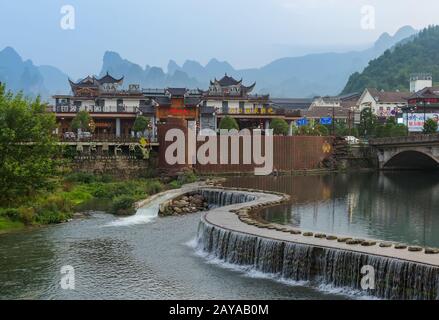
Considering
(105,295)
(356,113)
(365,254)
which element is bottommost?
(105,295)

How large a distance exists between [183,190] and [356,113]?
265 ft

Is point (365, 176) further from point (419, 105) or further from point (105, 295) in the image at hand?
point (105, 295)

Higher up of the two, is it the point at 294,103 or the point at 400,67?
the point at 400,67

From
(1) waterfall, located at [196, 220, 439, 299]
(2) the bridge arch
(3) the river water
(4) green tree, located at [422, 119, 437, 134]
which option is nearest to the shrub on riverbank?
(3) the river water

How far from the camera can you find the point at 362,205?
43000mm

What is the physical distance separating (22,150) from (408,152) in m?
53.4

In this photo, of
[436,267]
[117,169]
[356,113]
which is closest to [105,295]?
[436,267]

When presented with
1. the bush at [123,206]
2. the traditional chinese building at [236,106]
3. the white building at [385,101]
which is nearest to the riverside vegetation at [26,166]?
the bush at [123,206]

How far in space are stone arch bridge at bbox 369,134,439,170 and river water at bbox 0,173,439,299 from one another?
19.7 meters

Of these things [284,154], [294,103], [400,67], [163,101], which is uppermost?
[400,67]

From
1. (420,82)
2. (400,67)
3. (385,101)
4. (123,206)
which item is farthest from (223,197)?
(400,67)

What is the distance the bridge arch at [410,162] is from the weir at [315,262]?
5270 centimetres

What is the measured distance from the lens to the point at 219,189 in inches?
1795

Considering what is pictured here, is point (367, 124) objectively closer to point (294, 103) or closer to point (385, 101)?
point (385, 101)
